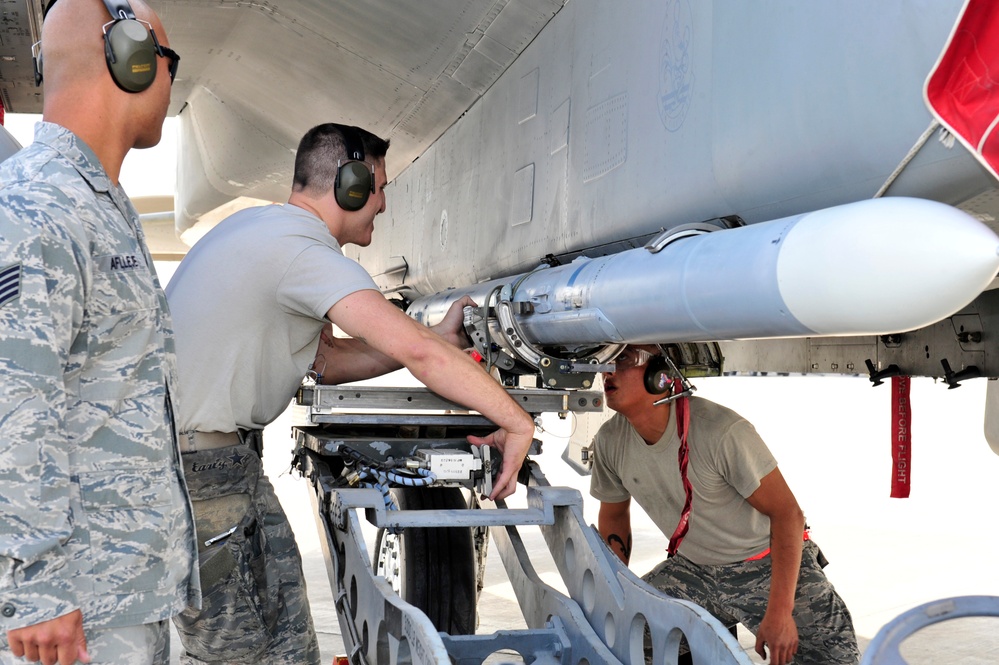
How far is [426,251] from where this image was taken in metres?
4.46

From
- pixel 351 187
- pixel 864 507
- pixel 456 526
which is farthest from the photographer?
pixel 864 507

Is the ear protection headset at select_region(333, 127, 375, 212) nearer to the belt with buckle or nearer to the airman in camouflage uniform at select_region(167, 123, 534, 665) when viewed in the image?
the airman in camouflage uniform at select_region(167, 123, 534, 665)

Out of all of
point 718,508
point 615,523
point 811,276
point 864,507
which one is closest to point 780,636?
point 718,508

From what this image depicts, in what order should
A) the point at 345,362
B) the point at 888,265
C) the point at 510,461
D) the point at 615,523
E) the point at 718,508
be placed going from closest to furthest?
the point at 888,265 < the point at 510,461 < the point at 345,362 < the point at 718,508 < the point at 615,523

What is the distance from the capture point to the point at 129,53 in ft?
5.55

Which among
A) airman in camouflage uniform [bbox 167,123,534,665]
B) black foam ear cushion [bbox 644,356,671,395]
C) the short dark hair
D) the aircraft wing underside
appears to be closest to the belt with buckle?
airman in camouflage uniform [bbox 167,123,534,665]

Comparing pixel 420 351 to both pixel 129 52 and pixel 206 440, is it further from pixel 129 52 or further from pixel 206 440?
pixel 129 52

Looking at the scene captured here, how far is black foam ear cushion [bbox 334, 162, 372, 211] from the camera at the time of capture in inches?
107

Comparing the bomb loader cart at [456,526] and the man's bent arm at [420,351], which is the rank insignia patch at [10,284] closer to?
the man's bent arm at [420,351]

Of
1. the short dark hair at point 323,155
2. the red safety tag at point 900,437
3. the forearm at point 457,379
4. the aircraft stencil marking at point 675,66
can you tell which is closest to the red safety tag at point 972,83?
the aircraft stencil marking at point 675,66

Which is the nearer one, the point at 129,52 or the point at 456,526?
the point at 129,52

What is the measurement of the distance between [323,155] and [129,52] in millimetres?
1080

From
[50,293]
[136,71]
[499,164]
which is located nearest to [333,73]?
[499,164]

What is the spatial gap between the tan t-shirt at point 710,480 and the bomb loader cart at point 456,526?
0.53 meters
